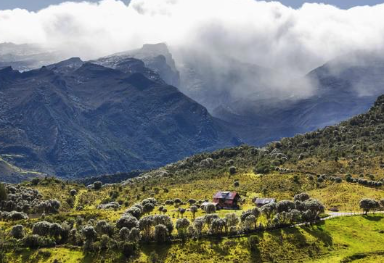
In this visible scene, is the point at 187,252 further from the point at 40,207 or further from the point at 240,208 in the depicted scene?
the point at 40,207

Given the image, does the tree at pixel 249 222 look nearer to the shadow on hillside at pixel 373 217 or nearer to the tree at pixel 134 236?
the tree at pixel 134 236

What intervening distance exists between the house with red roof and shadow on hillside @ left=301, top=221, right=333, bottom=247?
4801cm

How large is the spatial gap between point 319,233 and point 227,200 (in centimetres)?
5611

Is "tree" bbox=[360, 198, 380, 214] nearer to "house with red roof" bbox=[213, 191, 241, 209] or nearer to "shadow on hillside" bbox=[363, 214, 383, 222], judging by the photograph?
"shadow on hillside" bbox=[363, 214, 383, 222]

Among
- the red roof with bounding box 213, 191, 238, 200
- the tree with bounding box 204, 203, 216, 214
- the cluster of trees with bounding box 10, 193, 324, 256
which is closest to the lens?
the cluster of trees with bounding box 10, 193, 324, 256

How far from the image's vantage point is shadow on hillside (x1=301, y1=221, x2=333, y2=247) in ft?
449

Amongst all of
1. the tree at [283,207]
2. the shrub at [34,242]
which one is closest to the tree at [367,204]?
the tree at [283,207]

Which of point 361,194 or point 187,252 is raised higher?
point 361,194

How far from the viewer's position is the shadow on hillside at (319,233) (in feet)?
449

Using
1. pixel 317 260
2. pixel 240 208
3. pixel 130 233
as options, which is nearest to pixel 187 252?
pixel 130 233

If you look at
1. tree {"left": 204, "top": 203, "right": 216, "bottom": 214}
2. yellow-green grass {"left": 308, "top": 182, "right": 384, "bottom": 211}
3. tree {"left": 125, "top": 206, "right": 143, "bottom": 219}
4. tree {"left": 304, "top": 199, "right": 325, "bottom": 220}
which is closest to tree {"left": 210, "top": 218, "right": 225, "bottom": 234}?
tree {"left": 204, "top": 203, "right": 216, "bottom": 214}

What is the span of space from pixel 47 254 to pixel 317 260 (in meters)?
78.6

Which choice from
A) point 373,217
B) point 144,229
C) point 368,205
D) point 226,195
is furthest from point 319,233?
point 226,195

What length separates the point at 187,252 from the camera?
432 feet
